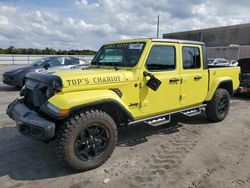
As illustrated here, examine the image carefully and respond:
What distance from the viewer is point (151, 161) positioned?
3.92m

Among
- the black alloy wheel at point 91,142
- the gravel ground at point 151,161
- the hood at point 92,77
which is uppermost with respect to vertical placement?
the hood at point 92,77

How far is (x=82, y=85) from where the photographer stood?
141 inches

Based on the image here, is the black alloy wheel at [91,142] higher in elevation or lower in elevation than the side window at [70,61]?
lower

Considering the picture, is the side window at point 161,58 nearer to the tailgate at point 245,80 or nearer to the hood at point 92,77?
the hood at point 92,77

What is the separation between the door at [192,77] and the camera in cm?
505

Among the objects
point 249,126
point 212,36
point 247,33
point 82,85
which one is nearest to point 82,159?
point 82,85

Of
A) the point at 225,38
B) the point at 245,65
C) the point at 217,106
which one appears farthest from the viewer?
the point at 225,38

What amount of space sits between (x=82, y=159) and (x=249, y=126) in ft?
14.2

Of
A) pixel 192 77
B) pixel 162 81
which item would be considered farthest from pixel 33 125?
pixel 192 77

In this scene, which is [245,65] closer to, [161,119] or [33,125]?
[161,119]

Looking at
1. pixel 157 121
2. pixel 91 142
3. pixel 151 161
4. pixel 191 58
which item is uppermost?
pixel 191 58

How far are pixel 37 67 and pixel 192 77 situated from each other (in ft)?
24.4

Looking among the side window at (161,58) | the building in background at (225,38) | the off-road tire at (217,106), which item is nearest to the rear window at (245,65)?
the off-road tire at (217,106)

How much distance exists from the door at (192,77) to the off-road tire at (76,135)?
2.09m
